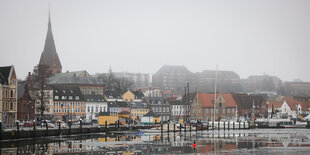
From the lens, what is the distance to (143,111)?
143750mm

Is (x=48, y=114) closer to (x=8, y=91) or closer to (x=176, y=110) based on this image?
(x=8, y=91)

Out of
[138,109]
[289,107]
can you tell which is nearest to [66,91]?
[138,109]

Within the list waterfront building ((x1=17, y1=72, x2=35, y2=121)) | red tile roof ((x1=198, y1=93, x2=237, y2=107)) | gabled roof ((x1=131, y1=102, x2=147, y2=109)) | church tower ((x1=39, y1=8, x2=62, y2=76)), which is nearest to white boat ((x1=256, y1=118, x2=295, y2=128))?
red tile roof ((x1=198, y1=93, x2=237, y2=107))

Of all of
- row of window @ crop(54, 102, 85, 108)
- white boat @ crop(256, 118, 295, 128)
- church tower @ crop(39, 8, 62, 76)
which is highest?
church tower @ crop(39, 8, 62, 76)

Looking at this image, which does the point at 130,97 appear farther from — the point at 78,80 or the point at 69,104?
the point at 69,104

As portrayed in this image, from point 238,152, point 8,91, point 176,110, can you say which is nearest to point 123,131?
point 8,91

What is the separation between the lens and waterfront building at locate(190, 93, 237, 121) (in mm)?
138500

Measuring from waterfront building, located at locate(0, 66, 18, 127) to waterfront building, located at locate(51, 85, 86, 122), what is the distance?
31751 mm

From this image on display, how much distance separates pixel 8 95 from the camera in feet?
283

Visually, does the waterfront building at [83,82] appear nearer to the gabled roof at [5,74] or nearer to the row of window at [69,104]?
the row of window at [69,104]

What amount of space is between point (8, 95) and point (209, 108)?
67.4 metres

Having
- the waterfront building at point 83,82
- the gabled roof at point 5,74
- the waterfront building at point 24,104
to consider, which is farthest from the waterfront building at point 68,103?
the gabled roof at point 5,74

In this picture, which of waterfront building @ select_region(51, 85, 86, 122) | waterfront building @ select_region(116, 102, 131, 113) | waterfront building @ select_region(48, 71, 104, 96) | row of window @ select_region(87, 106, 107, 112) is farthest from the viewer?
waterfront building @ select_region(48, 71, 104, 96)

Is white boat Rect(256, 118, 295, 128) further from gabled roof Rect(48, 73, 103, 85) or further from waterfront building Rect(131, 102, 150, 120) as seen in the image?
gabled roof Rect(48, 73, 103, 85)
